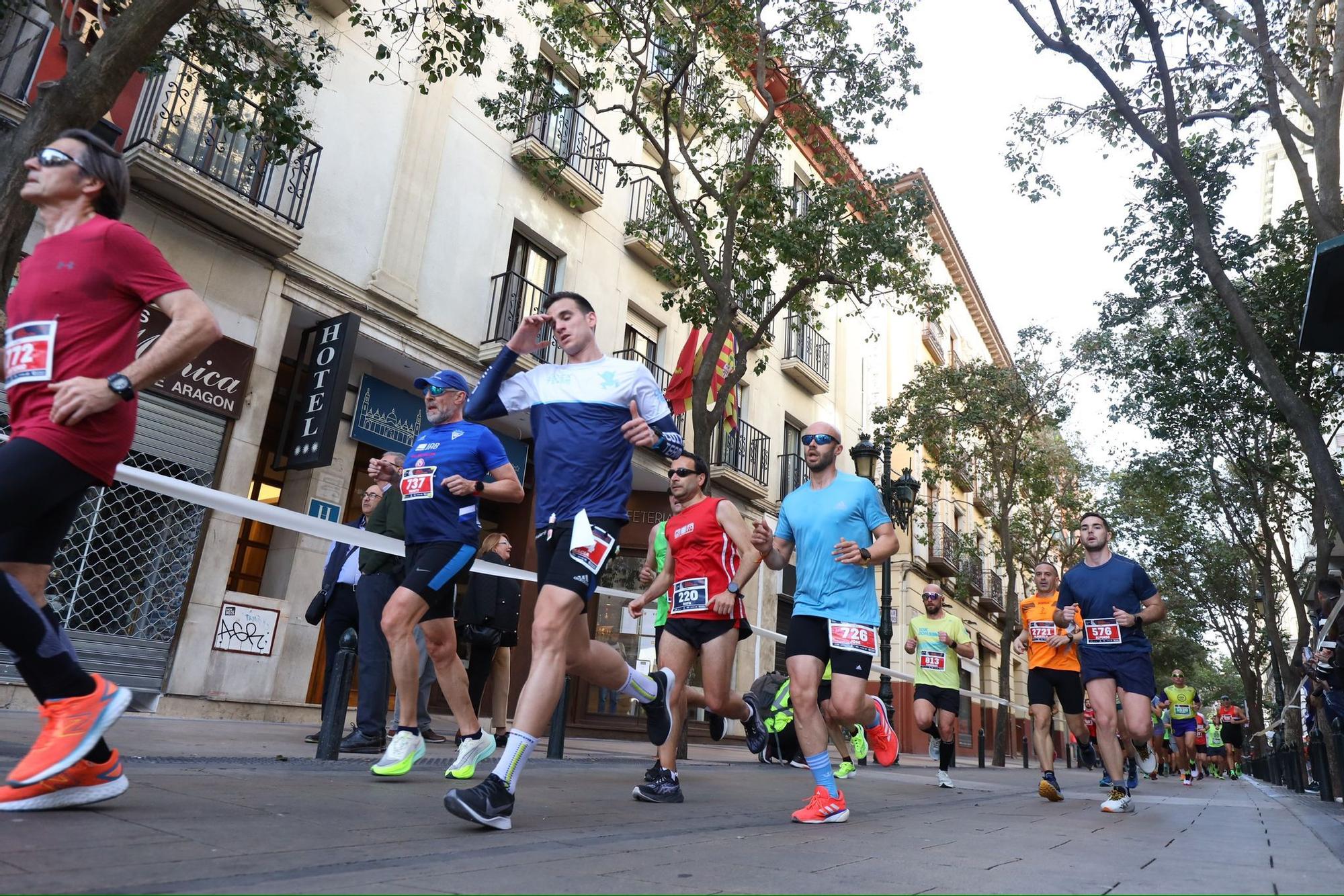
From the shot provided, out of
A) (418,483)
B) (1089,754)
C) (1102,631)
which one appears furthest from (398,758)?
(1089,754)

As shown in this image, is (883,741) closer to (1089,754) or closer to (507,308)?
(507,308)

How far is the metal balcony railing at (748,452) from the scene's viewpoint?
18609 mm

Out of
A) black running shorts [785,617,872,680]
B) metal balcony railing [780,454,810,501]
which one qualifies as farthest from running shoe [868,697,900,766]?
metal balcony railing [780,454,810,501]

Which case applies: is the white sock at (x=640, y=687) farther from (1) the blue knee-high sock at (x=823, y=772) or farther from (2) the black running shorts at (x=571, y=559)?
(2) the black running shorts at (x=571, y=559)

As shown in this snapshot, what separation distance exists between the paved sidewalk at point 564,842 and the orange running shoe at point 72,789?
0.18 ft

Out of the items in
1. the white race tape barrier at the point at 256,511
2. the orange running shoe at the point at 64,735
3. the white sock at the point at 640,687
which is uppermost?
the white race tape barrier at the point at 256,511

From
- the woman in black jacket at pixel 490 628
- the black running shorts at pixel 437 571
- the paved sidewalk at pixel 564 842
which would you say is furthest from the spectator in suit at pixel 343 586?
the black running shorts at pixel 437 571

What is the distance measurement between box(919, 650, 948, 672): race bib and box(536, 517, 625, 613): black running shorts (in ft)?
22.2

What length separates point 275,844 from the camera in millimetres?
2586

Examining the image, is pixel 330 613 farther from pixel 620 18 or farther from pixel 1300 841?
pixel 620 18

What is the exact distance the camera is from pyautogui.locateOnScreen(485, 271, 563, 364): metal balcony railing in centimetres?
1359

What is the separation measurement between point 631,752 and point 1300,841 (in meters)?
6.37

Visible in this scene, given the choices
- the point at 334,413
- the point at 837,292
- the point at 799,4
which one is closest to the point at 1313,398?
the point at 837,292

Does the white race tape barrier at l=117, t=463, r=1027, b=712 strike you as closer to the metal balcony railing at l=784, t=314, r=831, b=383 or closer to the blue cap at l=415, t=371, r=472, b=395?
the blue cap at l=415, t=371, r=472, b=395
